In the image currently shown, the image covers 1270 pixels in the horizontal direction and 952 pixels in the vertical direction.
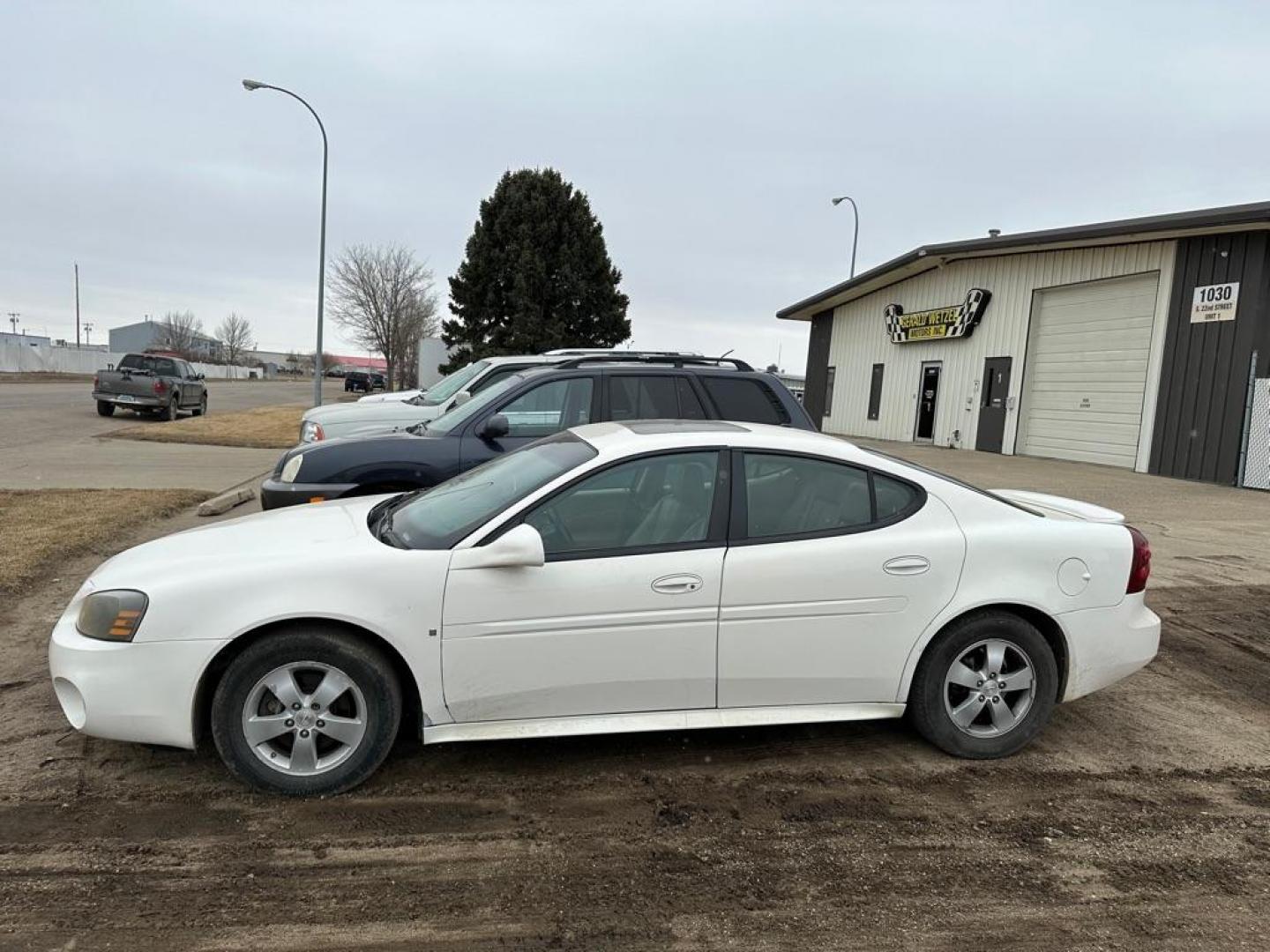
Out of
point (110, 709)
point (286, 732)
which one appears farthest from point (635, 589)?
point (110, 709)

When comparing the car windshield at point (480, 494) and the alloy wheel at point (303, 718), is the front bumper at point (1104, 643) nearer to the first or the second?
the car windshield at point (480, 494)

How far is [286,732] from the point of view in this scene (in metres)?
3.27

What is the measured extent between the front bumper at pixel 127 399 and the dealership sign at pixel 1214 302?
2387 cm

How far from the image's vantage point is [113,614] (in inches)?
126

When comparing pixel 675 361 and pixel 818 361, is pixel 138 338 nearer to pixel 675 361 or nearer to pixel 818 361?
pixel 818 361

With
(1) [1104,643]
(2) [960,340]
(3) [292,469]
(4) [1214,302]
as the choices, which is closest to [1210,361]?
(4) [1214,302]

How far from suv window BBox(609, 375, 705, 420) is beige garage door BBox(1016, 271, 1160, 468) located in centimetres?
1436

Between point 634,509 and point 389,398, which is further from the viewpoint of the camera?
point 389,398

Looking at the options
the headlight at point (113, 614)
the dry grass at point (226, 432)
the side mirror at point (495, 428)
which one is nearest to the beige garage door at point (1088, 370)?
the side mirror at point (495, 428)

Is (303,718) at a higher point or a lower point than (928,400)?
lower

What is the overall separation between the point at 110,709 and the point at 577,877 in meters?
1.89

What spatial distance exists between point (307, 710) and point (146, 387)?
2181 centimetres

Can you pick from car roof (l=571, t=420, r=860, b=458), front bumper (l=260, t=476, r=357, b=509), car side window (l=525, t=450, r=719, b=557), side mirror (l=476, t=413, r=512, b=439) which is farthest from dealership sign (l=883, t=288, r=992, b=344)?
car side window (l=525, t=450, r=719, b=557)

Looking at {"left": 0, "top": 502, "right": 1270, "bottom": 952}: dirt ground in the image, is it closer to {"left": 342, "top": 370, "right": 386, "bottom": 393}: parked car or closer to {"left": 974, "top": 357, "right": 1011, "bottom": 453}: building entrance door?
{"left": 974, "top": 357, "right": 1011, "bottom": 453}: building entrance door
